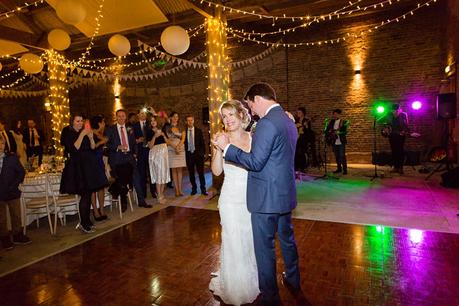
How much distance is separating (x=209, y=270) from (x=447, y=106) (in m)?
6.62

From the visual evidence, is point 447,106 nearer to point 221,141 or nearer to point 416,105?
point 416,105

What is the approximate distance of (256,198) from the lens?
7.22 feet

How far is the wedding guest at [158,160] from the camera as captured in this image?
18.7 ft

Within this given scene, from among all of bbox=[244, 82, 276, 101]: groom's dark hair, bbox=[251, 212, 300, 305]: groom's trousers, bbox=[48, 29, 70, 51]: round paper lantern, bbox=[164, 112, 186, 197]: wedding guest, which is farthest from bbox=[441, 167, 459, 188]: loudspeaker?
bbox=[48, 29, 70, 51]: round paper lantern

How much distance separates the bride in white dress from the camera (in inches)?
92.9

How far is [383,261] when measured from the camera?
3.00 m

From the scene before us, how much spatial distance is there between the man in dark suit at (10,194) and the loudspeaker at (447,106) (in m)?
7.94

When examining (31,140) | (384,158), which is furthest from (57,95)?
(384,158)

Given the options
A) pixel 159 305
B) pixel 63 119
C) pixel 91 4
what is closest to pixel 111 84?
pixel 63 119

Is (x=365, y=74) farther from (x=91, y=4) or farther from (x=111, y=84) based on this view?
(x=111, y=84)

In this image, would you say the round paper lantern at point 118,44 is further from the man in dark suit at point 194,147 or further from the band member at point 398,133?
the band member at point 398,133

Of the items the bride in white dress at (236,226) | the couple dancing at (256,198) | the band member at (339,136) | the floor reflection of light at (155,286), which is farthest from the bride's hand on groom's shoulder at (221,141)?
the band member at (339,136)

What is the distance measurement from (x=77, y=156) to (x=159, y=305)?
251 cm

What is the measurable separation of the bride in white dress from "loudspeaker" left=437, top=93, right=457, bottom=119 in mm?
6353
